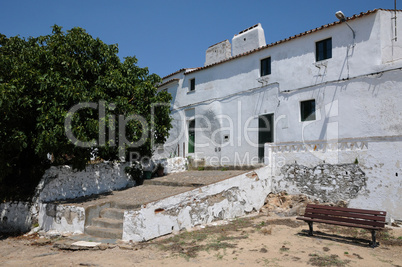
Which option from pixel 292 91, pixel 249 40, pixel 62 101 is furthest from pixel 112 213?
pixel 249 40

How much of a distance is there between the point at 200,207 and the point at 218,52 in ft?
35.9

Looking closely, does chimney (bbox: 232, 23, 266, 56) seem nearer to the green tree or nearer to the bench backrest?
the green tree

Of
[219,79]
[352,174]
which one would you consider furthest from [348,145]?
[219,79]

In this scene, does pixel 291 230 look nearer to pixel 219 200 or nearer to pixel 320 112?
pixel 219 200

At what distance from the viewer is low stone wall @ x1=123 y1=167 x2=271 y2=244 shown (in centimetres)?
720

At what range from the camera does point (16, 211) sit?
9.40 metres

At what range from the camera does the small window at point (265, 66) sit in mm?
13641

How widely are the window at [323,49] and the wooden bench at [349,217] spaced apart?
678cm

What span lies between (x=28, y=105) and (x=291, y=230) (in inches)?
318

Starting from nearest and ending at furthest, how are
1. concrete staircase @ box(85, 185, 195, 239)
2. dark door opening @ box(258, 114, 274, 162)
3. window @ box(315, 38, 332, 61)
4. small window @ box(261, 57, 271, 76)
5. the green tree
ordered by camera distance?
1. concrete staircase @ box(85, 185, 195, 239)
2. the green tree
3. window @ box(315, 38, 332, 61)
4. dark door opening @ box(258, 114, 274, 162)
5. small window @ box(261, 57, 271, 76)

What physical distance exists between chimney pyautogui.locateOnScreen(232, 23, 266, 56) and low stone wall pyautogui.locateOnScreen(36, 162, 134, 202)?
8.79 metres

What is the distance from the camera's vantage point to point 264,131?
13461mm

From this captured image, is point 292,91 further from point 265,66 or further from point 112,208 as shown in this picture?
point 112,208

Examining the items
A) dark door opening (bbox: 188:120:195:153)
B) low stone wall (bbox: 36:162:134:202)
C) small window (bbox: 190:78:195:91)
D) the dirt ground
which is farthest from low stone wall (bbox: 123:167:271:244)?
small window (bbox: 190:78:195:91)
